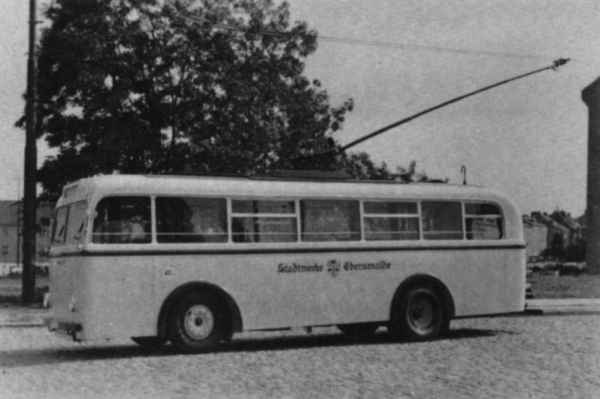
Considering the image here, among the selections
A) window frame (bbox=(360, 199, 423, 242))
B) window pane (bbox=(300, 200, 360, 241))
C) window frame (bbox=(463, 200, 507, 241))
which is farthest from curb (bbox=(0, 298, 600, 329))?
window pane (bbox=(300, 200, 360, 241))

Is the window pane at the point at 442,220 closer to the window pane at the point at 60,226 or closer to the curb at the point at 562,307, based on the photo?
the curb at the point at 562,307

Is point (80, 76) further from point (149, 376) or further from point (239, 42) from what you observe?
point (149, 376)

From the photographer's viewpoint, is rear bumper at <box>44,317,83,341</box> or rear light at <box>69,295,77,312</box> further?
rear light at <box>69,295,77,312</box>

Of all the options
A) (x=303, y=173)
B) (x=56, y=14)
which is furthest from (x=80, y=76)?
(x=303, y=173)

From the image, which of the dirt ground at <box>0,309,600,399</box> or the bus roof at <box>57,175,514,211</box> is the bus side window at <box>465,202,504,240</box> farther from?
the dirt ground at <box>0,309,600,399</box>

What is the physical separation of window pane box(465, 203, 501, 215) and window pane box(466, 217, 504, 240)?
0.11m

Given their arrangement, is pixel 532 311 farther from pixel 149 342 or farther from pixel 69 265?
pixel 69 265

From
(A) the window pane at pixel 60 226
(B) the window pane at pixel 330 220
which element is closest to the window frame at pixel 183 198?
(B) the window pane at pixel 330 220

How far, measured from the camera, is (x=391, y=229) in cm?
1631

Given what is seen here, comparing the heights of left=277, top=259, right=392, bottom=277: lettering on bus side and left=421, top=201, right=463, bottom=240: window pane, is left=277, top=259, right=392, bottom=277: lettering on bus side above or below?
below

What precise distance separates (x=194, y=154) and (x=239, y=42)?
4.16 metres

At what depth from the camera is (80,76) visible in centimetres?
2747

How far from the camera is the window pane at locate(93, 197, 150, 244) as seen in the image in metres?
13.8

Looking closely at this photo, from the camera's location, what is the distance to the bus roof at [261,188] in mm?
14055
